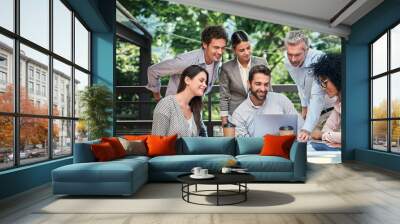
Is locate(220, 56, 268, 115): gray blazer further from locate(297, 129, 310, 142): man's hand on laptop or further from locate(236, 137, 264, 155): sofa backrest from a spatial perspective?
locate(236, 137, 264, 155): sofa backrest

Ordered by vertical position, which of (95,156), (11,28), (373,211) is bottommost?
(373,211)

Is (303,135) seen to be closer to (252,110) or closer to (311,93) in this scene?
(311,93)

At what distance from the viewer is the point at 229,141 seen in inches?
285

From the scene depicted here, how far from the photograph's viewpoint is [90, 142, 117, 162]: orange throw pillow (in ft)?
19.1

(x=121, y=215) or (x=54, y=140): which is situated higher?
(x=54, y=140)

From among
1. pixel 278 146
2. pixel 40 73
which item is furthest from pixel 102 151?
pixel 278 146

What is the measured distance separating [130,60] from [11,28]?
592 cm

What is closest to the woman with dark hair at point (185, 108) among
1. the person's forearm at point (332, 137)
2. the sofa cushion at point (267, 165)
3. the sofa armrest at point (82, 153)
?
the person's forearm at point (332, 137)

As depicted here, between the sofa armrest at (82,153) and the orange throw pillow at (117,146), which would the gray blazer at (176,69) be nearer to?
the orange throw pillow at (117,146)

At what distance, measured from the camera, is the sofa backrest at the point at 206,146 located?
280 inches

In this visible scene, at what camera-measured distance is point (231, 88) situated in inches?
389

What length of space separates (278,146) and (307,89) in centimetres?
400

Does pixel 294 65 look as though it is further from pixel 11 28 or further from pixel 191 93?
pixel 11 28

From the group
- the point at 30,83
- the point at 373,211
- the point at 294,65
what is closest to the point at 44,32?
the point at 30,83
